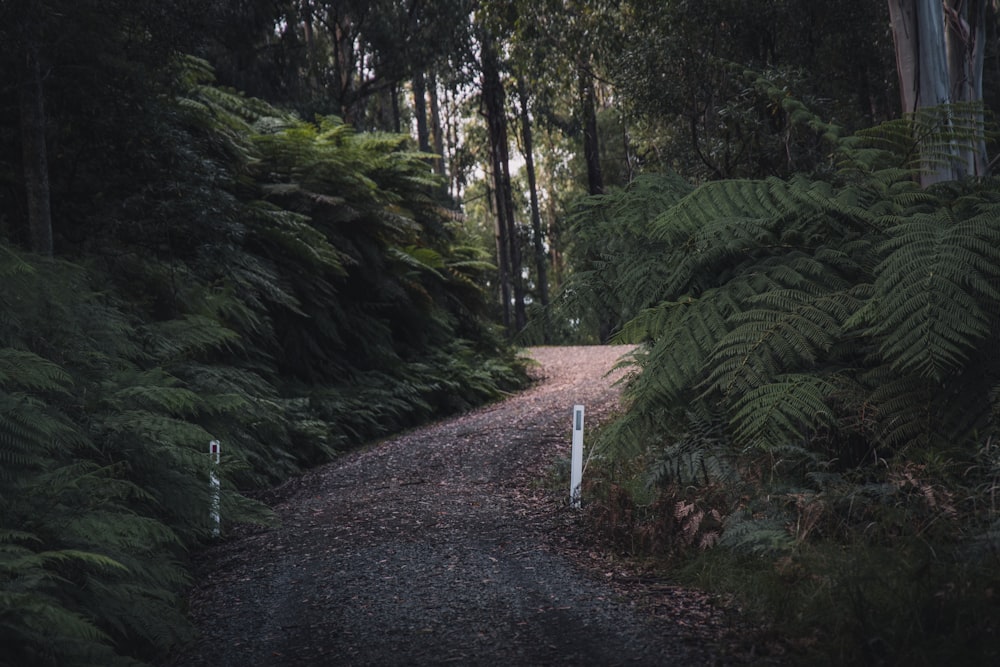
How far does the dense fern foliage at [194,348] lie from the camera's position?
4.36 meters

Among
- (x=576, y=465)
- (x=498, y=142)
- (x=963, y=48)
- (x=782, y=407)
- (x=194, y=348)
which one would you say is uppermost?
(x=498, y=142)

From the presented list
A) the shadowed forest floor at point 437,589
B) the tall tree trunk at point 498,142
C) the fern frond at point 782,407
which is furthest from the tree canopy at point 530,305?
the tall tree trunk at point 498,142

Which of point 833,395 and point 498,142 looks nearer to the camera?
point 833,395

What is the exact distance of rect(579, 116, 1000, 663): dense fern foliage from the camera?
160 inches

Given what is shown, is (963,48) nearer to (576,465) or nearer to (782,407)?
(782,407)

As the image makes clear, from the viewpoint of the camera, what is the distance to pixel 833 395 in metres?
5.29

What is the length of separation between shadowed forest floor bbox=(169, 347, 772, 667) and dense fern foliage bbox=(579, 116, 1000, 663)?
536 millimetres

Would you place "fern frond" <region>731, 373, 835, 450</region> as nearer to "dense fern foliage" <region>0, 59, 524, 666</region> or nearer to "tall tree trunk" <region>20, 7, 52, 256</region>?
"dense fern foliage" <region>0, 59, 524, 666</region>

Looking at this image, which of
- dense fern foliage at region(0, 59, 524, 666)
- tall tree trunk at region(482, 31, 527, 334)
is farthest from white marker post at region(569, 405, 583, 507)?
tall tree trunk at region(482, 31, 527, 334)

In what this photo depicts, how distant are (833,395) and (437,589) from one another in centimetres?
276

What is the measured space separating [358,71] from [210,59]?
711 cm

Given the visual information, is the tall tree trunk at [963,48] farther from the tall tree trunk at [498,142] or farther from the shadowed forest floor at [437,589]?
the tall tree trunk at [498,142]

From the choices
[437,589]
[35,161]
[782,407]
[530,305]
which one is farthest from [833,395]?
[35,161]

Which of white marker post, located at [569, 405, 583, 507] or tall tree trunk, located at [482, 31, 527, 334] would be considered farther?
tall tree trunk, located at [482, 31, 527, 334]
